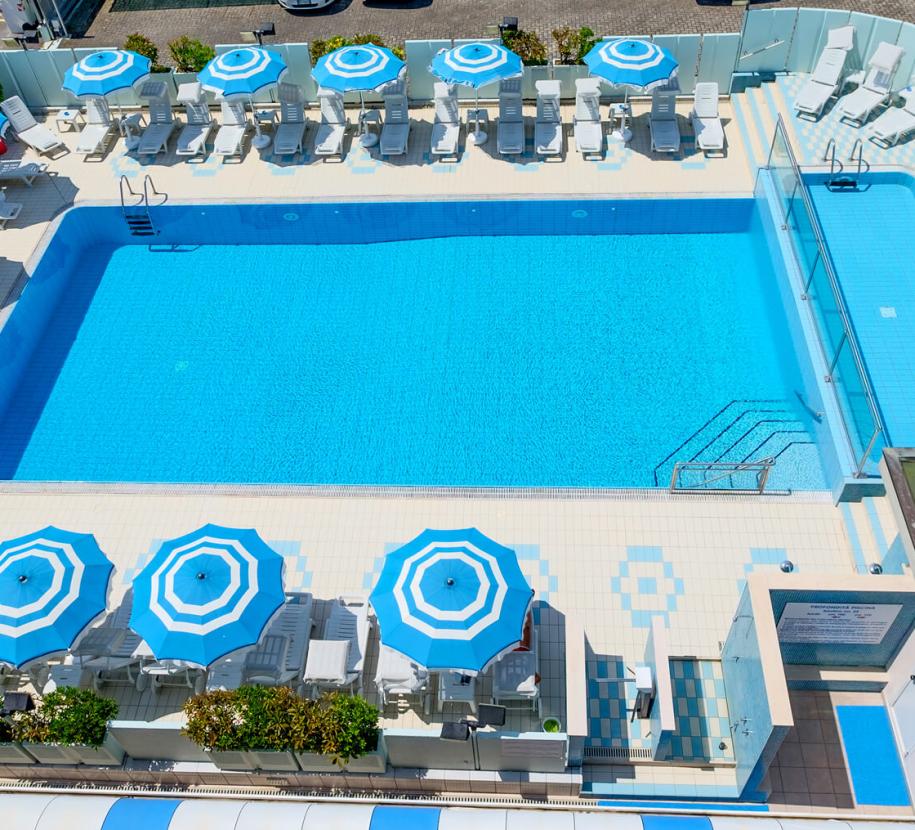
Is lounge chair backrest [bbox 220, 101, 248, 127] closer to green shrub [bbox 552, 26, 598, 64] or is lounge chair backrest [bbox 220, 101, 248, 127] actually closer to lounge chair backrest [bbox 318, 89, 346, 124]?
lounge chair backrest [bbox 318, 89, 346, 124]

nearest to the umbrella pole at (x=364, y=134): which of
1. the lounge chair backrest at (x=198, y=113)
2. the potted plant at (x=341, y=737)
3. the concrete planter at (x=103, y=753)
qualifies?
the lounge chair backrest at (x=198, y=113)

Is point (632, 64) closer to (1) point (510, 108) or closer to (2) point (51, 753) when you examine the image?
(1) point (510, 108)

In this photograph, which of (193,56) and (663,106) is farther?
(193,56)

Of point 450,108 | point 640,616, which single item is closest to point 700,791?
point 640,616

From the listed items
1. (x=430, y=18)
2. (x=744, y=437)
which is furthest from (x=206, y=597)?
(x=430, y=18)

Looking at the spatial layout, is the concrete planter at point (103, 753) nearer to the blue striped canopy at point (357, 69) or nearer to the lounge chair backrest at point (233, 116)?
the blue striped canopy at point (357, 69)

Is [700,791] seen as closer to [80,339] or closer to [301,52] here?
[80,339]
